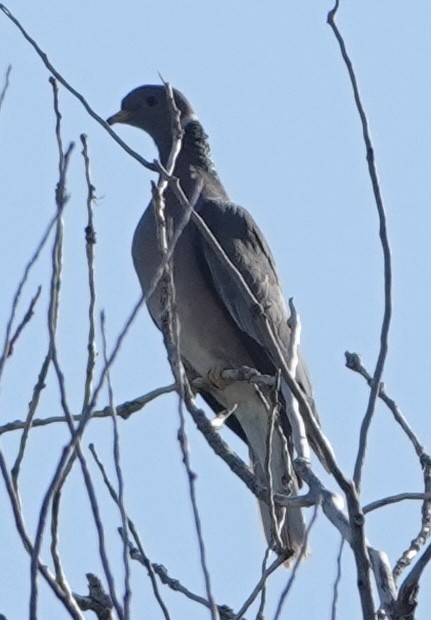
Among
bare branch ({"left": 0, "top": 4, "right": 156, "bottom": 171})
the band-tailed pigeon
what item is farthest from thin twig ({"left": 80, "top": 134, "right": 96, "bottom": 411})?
the band-tailed pigeon

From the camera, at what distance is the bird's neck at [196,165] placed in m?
6.62

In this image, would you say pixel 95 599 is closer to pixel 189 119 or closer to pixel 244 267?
pixel 244 267

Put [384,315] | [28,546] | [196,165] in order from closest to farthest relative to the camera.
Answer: [28,546]
[384,315]
[196,165]

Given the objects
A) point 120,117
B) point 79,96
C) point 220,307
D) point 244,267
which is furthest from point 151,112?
point 79,96

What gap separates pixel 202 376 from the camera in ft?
20.5

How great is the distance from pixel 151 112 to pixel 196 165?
50 cm

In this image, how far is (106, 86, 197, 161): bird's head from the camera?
7.04 metres

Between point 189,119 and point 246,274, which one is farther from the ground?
point 189,119

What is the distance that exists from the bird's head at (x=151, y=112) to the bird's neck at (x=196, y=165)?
0.12 m

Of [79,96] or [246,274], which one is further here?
[246,274]

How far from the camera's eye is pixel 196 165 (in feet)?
22.2

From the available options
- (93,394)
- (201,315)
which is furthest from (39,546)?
(201,315)

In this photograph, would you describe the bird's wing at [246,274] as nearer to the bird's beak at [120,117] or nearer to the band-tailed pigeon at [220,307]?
the band-tailed pigeon at [220,307]

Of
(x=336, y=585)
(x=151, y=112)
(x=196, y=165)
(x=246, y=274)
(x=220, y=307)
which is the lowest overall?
(x=336, y=585)
